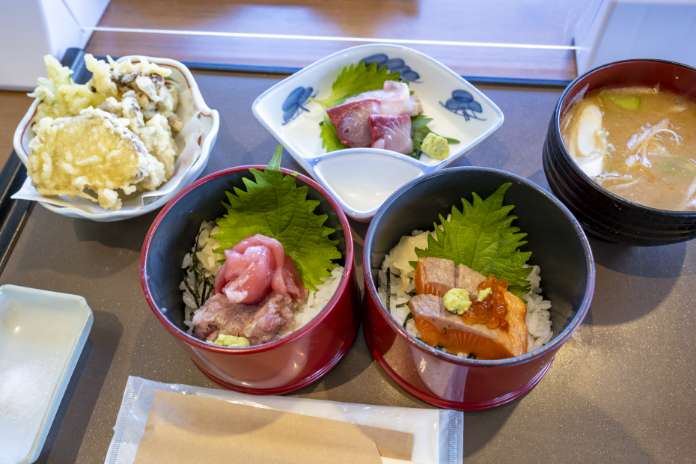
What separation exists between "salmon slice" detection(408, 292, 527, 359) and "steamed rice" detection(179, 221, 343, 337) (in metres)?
0.20

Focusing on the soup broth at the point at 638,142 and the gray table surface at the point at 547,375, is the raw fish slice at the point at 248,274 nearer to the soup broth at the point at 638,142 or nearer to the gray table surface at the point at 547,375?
the gray table surface at the point at 547,375

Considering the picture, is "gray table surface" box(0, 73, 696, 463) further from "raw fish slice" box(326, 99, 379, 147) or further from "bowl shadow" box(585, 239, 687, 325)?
"raw fish slice" box(326, 99, 379, 147)

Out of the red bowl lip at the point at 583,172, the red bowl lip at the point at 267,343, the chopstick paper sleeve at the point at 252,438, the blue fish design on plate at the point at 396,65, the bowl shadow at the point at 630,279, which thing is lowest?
the chopstick paper sleeve at the point at 252,438

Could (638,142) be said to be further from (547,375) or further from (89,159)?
(89,159)

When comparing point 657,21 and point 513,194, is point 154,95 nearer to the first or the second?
point 513,194

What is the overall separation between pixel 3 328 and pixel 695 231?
150 centimetres

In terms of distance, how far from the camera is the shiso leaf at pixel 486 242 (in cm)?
118

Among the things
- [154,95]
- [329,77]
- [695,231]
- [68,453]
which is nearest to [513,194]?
[695,231]

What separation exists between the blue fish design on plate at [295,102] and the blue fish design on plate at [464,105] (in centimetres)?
39

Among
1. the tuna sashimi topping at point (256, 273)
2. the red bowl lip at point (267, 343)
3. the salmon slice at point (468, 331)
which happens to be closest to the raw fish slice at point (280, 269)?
the tuna sashimi topping at point (256, 273)

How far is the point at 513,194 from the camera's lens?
117 centimetres

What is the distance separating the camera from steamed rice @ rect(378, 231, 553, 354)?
116 centimetres

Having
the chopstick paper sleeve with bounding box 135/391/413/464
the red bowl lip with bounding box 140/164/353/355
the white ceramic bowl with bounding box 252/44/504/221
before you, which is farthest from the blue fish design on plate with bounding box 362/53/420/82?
the chopstick paper sleeve with bounding box 135/391/413/464

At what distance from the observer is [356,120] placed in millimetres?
1510
